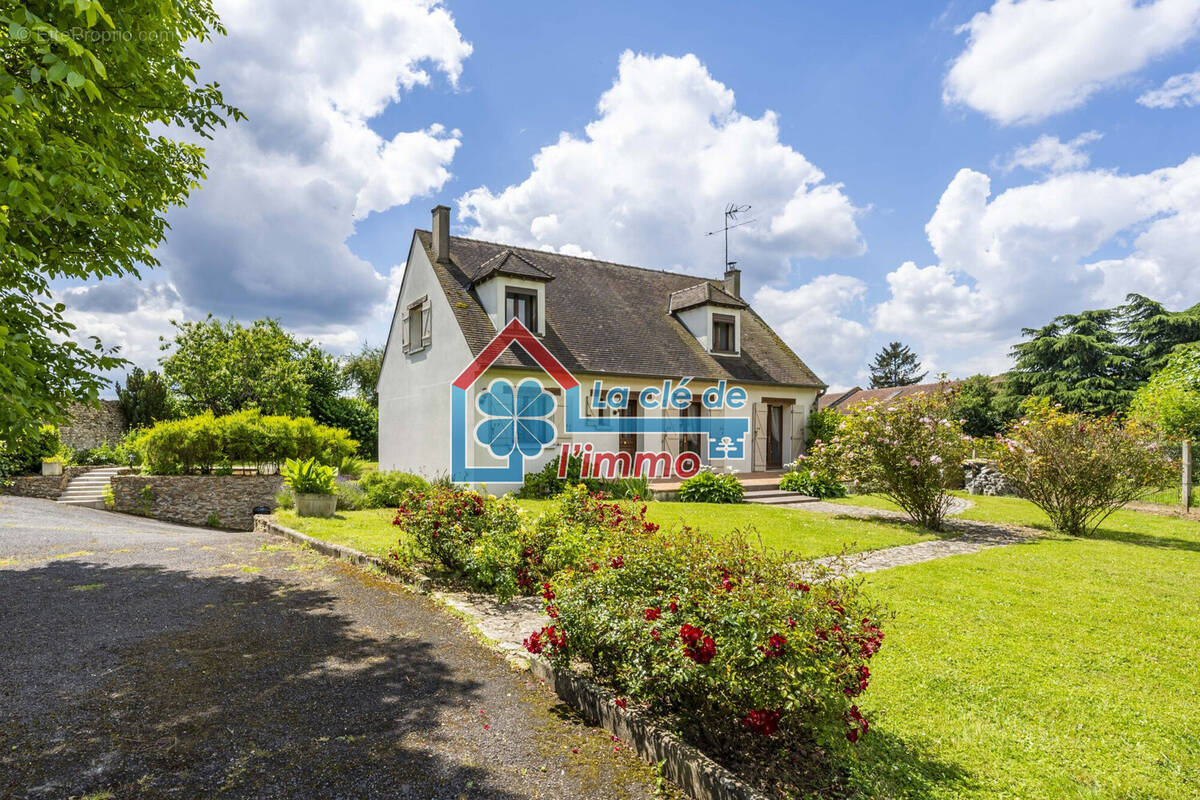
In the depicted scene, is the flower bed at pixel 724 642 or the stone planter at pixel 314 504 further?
the stone planter at pixel 314 504

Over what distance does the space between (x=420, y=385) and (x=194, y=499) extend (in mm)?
6698

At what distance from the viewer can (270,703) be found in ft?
12.9

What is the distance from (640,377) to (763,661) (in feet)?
47.5

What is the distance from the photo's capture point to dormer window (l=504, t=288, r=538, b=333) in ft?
53.7

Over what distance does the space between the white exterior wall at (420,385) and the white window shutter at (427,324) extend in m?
0.15

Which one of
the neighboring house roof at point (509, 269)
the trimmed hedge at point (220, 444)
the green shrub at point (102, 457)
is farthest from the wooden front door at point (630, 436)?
the green shrub at point (102, 457)

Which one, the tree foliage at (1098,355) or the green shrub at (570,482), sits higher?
the tree foliage at (1098,355)

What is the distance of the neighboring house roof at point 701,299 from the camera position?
19922mm

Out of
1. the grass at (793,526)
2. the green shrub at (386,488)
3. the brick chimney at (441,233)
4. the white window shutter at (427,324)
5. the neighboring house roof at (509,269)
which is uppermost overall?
the brick chimney at (441,233)

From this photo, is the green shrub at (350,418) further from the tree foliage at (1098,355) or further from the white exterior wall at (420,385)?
the tree foliage at (1098,355)

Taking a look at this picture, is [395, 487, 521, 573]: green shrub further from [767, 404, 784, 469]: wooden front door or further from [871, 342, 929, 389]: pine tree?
[871, 342, 929, 389]: pine tree

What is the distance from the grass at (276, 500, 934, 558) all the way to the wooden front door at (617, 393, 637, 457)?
11.3 ft

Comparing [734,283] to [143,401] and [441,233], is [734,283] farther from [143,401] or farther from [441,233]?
[143,401]

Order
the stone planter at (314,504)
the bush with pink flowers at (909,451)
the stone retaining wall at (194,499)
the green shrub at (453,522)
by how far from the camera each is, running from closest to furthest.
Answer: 1. the green shrub at (453,522)
2. the bush with pink flowers at (909,451)
3. the stone planter at (314,504)
4. the stone retaining wall at (194,499)
